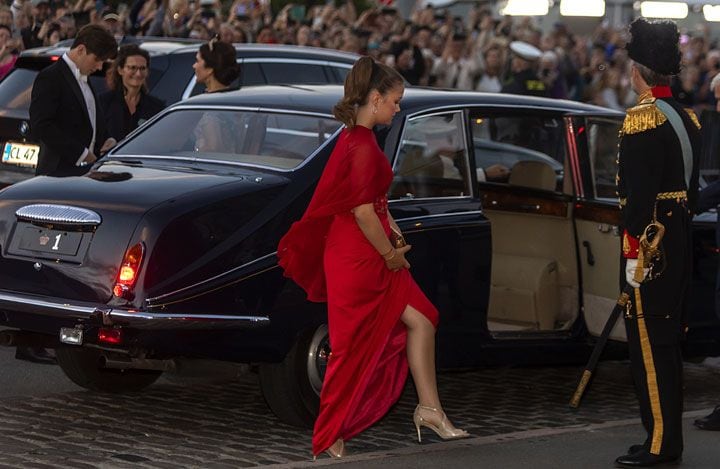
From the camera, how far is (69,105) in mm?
10492

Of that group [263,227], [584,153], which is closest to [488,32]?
[584,153]

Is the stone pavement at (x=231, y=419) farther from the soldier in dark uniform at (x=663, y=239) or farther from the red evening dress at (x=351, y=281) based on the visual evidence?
the soldier in dark uniform at (x=663, y=239)

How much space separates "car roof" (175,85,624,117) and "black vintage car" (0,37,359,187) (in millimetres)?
2560

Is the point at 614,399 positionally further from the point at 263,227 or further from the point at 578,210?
the point at 263,227

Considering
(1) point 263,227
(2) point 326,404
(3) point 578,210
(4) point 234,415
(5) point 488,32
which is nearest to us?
(2) point 326,404

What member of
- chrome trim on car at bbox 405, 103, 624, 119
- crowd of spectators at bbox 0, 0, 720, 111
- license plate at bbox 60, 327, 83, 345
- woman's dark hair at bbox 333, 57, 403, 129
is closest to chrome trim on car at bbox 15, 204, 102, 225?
license plate at bbox 60, 327, 83, 345

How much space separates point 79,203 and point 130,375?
5.00 feet

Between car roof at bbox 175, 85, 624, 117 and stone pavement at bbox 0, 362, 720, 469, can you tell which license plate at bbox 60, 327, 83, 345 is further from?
car roof at bbox 175, 85, 624, 117

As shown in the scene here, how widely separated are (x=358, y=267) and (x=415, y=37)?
15639 millimetres

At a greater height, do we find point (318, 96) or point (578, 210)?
point (318, 96)

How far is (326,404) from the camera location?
7.30 meters

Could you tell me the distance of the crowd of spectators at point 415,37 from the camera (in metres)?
19.3

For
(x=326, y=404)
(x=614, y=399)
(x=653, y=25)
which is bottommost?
(x=614, y=399)

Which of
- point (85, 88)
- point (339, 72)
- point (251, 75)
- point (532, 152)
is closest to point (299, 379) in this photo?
point (532, 152)
